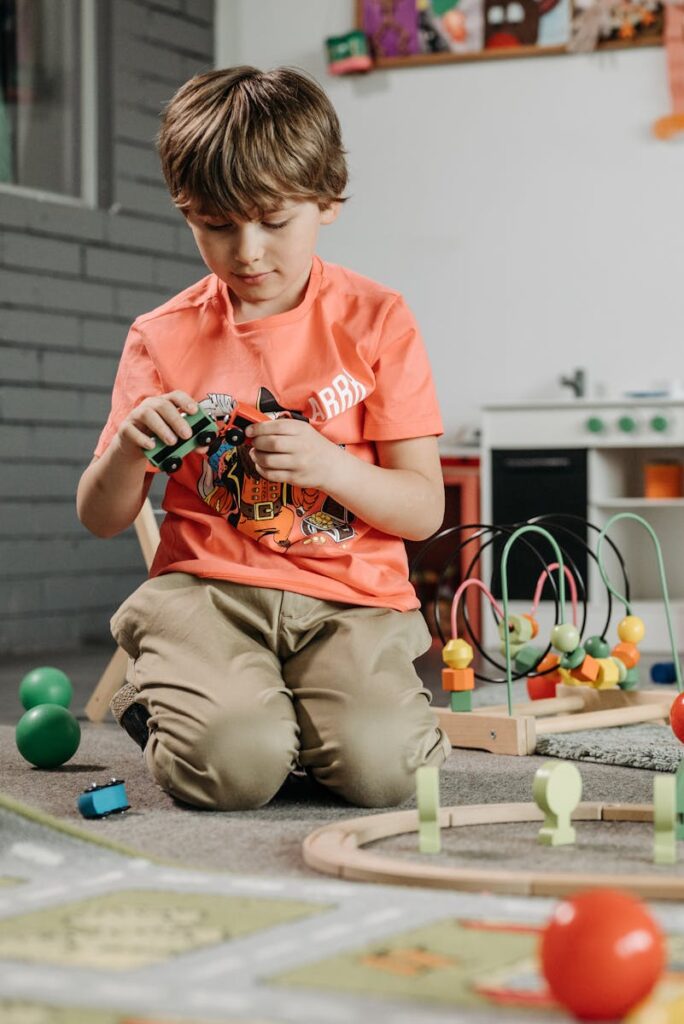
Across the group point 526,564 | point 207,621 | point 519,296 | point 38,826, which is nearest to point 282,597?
point 207,621

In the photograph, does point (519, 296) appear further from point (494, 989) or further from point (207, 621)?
point (494, 989)

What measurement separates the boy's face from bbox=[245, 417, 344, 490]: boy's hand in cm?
18

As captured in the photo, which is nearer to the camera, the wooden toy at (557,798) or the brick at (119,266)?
the wooden toy at (557,798)

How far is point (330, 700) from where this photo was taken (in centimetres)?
154

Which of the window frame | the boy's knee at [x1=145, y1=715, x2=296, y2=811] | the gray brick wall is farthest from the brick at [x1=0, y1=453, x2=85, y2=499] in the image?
the boy's knee at [x1=145, y1=715, x2=296, y2=811]

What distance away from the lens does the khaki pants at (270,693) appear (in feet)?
4.86

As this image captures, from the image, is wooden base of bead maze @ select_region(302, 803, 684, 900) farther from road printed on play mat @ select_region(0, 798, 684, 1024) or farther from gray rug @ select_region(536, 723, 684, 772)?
gray rug @ select_region(536, 723, 684, 772)

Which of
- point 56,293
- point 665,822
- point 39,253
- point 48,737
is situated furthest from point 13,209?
point 665,822

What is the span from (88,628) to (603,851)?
9.54 feet

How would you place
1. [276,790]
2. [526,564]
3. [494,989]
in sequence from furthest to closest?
[526,564] < [276,790] < [494,989]

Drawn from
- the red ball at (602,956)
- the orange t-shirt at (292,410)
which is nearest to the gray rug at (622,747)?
the orange t-shirt at (292,410)

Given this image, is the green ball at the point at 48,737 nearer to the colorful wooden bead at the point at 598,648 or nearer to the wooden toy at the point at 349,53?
the colorful wooden bead at the point at 598,648

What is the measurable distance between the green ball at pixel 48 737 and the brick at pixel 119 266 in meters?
2.40

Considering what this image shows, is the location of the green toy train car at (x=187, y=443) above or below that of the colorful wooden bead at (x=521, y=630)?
above
